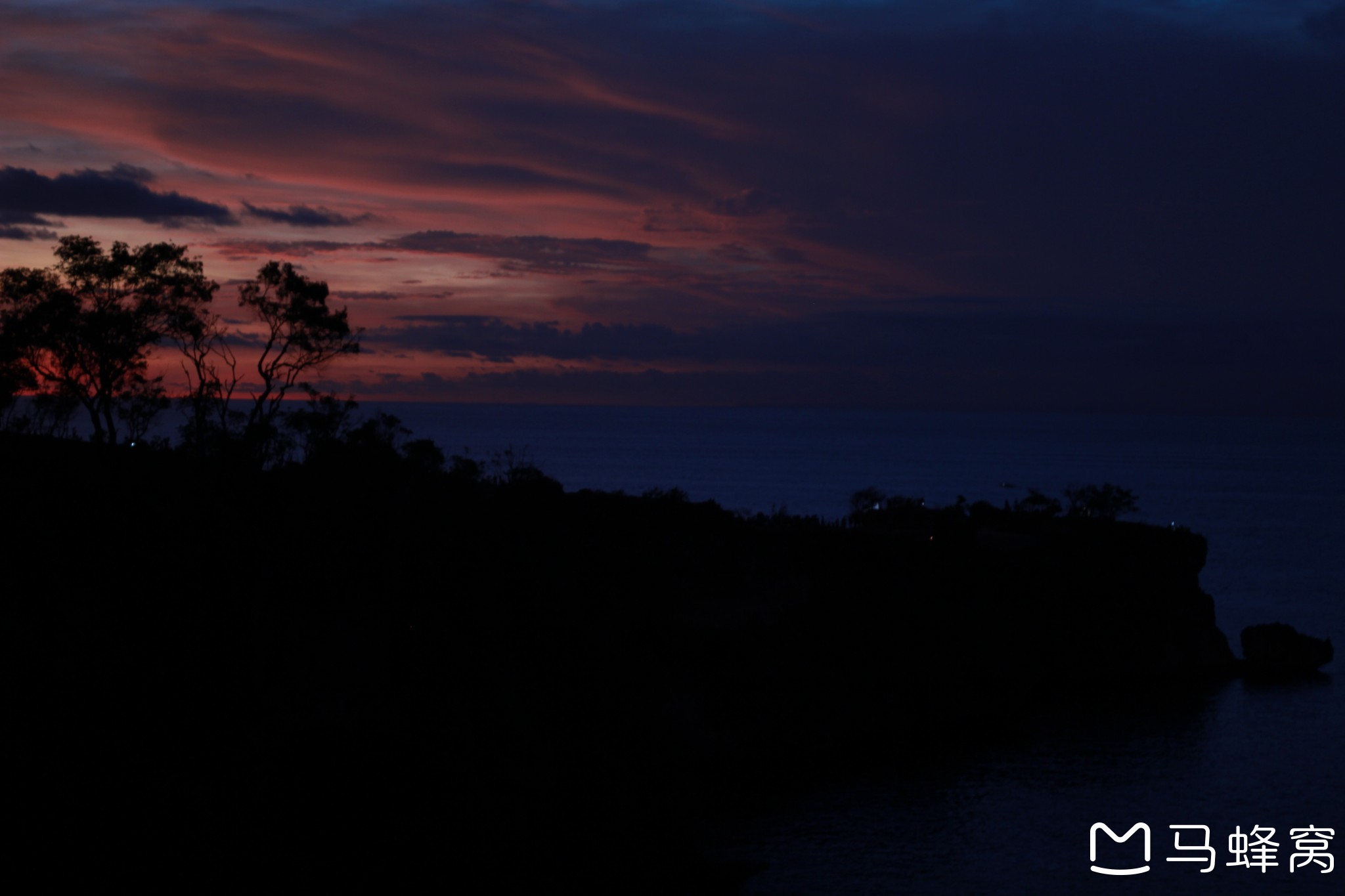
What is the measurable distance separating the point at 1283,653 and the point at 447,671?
198 ft

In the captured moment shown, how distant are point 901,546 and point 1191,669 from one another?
81.7 ft

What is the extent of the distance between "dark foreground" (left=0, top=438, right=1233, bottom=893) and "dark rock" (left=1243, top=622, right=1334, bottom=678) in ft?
34.0

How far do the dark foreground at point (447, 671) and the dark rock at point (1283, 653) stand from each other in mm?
10368

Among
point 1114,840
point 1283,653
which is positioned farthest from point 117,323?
point 1283,653

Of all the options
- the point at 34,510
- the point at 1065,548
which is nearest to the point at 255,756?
the point at 34,510

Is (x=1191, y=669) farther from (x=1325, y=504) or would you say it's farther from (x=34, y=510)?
(x=1325, y=504)

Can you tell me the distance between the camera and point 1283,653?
74375 millimetres

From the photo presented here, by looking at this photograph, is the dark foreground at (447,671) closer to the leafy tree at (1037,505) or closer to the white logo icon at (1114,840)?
the white logo icon at (1114,840)

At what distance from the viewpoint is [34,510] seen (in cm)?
4019

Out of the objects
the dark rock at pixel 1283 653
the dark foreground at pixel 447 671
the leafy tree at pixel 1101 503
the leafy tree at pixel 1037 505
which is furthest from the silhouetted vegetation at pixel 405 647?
the leafy tree at pixel 1101 503

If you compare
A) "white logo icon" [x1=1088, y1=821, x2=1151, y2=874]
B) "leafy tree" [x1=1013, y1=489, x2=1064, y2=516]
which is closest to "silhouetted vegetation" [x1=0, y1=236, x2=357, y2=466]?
"white logo icon" [x1=1088, y1=821, x2=1151, y2=874]

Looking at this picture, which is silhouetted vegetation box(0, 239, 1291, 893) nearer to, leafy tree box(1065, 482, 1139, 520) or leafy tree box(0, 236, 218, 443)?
A: leafy tree box(0, 236, 218, 443)

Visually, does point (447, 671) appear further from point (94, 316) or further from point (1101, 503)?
point (1101, 503)

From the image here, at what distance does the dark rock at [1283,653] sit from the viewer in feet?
242
